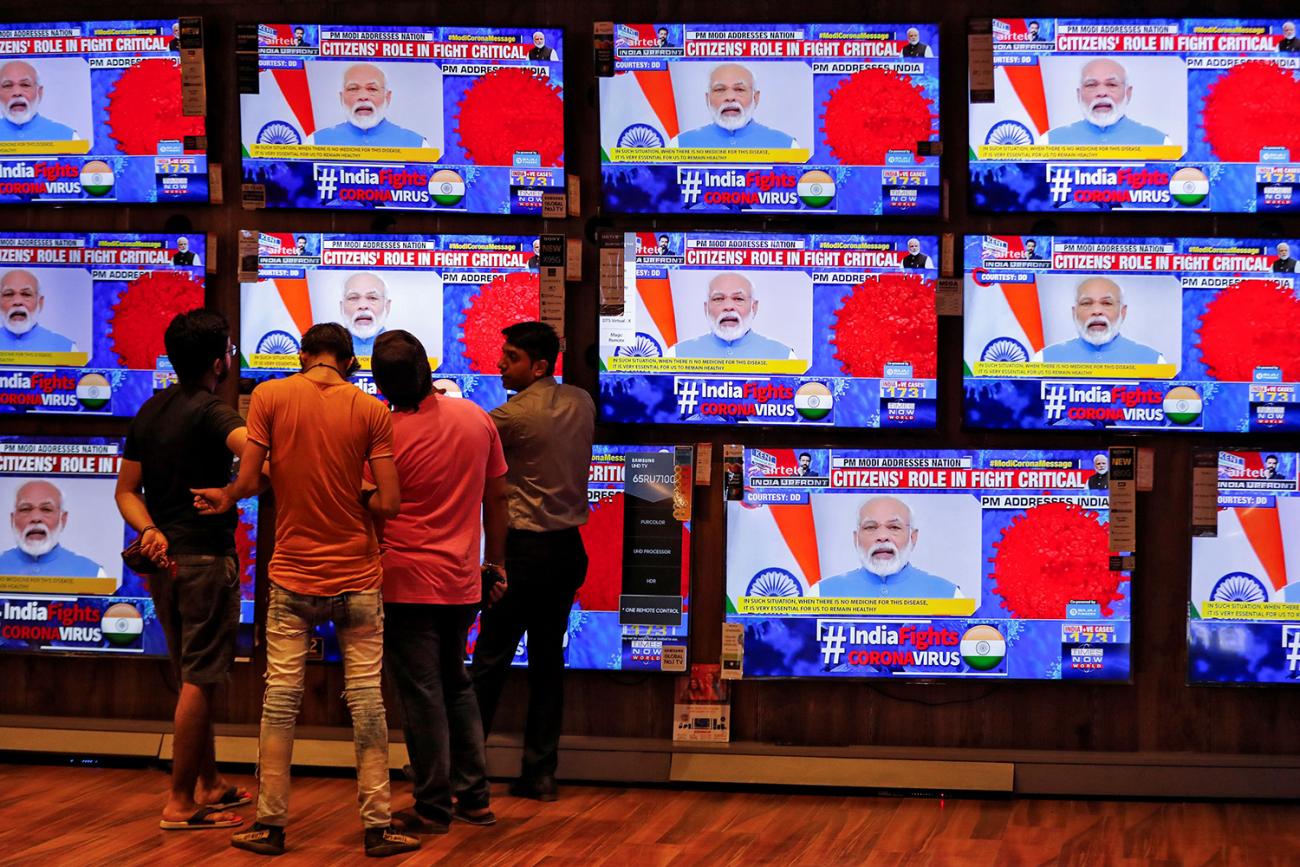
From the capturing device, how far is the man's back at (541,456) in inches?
202

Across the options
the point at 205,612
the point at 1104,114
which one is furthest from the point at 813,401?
the point at 205,612

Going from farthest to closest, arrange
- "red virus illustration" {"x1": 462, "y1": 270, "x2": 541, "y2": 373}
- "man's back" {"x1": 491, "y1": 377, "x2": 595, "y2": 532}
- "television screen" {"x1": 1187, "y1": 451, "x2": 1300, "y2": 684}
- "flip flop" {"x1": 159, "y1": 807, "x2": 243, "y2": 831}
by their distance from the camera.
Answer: "red virus illustration" {"x1": 462, "y1": 270, "x2": 541, "y2": 373}, "television screen" {"x1": 1187, "y1": 451, "x2": 1300, "y2": 684}, "man's back" {"x1": 491, "y1": 377, "x2": 595, "y2": 532}, "flip flop" {"x1": 159, "y1": 807, "x2": 243, "y2": 831}

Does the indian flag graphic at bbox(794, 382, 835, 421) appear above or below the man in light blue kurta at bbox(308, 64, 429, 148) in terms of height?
below

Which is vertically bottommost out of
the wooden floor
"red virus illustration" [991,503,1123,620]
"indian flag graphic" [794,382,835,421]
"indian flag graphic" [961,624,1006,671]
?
the wooden floor

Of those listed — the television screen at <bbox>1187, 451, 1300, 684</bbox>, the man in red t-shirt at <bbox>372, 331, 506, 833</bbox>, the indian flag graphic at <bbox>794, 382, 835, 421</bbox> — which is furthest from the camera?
the indian flag graphic at <bbox>794, 382, 835, 421</bbox>

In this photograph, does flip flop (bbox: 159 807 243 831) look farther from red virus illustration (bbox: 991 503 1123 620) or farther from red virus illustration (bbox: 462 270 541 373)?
red virus illustration (bbox: 991 503 1123 620)

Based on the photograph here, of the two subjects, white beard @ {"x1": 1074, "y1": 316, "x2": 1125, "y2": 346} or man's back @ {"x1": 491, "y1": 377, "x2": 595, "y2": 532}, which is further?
white beard @ {"x1": 1074, "y1": 316, "x2": 1125, "y2": 346}

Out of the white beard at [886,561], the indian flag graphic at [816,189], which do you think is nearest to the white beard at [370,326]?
the indian flag graphic at [816,189]

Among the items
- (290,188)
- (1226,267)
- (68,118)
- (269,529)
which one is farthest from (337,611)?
(1226,267)

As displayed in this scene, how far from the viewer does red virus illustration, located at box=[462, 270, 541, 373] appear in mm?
5672

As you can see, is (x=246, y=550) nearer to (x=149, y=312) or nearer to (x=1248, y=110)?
(x=149, y=312)

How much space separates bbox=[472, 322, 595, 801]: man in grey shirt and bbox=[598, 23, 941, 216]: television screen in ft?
2.71

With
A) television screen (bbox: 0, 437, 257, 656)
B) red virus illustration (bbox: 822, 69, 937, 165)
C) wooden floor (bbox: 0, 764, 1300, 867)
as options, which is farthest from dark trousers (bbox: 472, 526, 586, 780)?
red virus illustration (bbox: 822, 69, 937, 165)

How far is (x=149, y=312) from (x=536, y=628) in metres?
2.02
